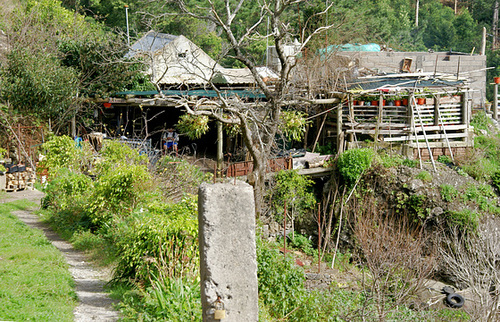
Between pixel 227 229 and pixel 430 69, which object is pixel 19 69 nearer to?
pixel 227 229

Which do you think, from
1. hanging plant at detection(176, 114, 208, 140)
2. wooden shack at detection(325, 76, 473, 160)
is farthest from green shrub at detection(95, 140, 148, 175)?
wooden shack at detection(325, 76, 473, 160)

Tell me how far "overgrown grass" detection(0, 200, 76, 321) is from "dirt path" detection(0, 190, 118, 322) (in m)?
0.18

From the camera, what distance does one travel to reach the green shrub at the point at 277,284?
7.82 metres

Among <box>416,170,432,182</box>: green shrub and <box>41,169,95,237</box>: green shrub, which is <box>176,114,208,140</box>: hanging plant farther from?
<box>416,170,432,182</box>: green shrub

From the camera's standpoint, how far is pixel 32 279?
773 cm

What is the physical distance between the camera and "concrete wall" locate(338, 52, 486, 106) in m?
22.4

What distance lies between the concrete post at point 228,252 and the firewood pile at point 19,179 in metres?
11.7

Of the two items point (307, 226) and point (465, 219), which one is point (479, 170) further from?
point (307, 226)

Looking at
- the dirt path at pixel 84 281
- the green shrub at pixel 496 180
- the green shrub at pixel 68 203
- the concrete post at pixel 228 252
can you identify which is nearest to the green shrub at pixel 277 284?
the dirt path at pixel 84 281

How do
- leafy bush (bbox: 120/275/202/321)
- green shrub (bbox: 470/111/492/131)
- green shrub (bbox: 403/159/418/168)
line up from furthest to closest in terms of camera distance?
green shrub (bbox: 470/111/492/131), green shrub (bbox: 403/159/418/168), leafy bush (bbox: 120/275/202/321)

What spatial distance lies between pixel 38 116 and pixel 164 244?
471 inches

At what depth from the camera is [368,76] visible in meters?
19.7

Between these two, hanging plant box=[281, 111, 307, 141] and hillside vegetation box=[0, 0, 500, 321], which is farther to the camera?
hanging plant box=[281, 111, 307, 141]

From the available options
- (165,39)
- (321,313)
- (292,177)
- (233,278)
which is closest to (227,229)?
(233,278)
